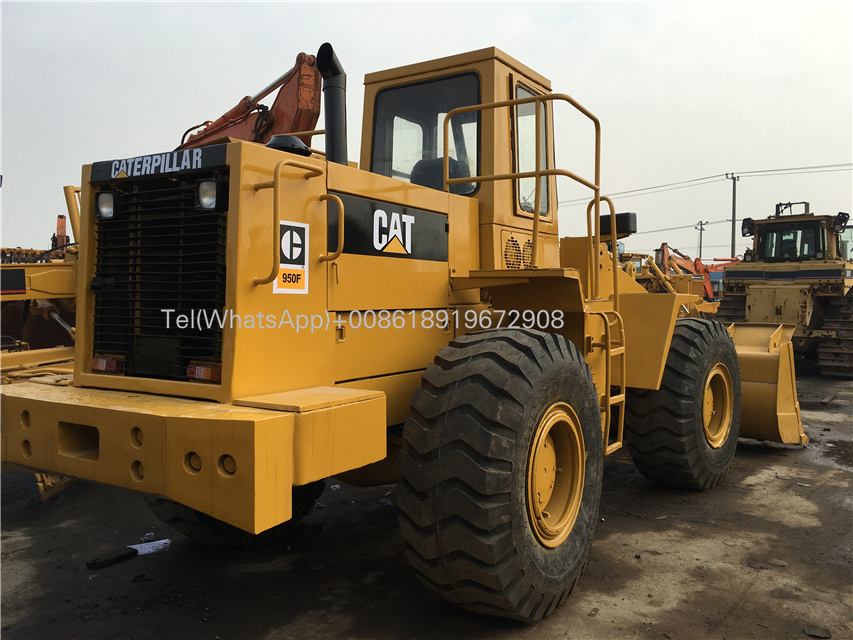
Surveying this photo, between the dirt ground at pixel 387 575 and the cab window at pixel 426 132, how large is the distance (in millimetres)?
2586

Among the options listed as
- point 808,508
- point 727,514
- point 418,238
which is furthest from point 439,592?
point 808,508

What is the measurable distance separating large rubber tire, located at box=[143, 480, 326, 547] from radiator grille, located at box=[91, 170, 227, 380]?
1194mm

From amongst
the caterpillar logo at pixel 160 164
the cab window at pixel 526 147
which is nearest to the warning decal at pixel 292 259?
the caterpillar logo at pixel 160 164

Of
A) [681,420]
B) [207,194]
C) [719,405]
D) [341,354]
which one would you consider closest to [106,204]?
[207,194]

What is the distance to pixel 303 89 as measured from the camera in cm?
671

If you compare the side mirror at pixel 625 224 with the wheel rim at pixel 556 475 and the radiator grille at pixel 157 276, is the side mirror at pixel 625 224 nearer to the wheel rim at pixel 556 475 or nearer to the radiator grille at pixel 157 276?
the wheel rim at pixel 556 475

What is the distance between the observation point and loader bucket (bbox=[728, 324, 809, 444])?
6.98m

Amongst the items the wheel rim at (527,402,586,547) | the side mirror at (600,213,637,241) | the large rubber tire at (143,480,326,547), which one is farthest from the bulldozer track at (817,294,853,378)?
the large rubber tire at (143,480,326,547)

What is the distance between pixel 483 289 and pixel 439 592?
207cm

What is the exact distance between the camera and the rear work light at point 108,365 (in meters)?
3.59

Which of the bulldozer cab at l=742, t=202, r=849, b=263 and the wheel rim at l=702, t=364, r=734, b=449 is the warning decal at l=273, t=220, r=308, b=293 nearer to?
the wheel rim at l=702, t=364, r=734, b=449

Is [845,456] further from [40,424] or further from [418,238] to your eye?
[40,424]

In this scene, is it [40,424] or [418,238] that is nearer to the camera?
[40,424]

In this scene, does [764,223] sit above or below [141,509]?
above
